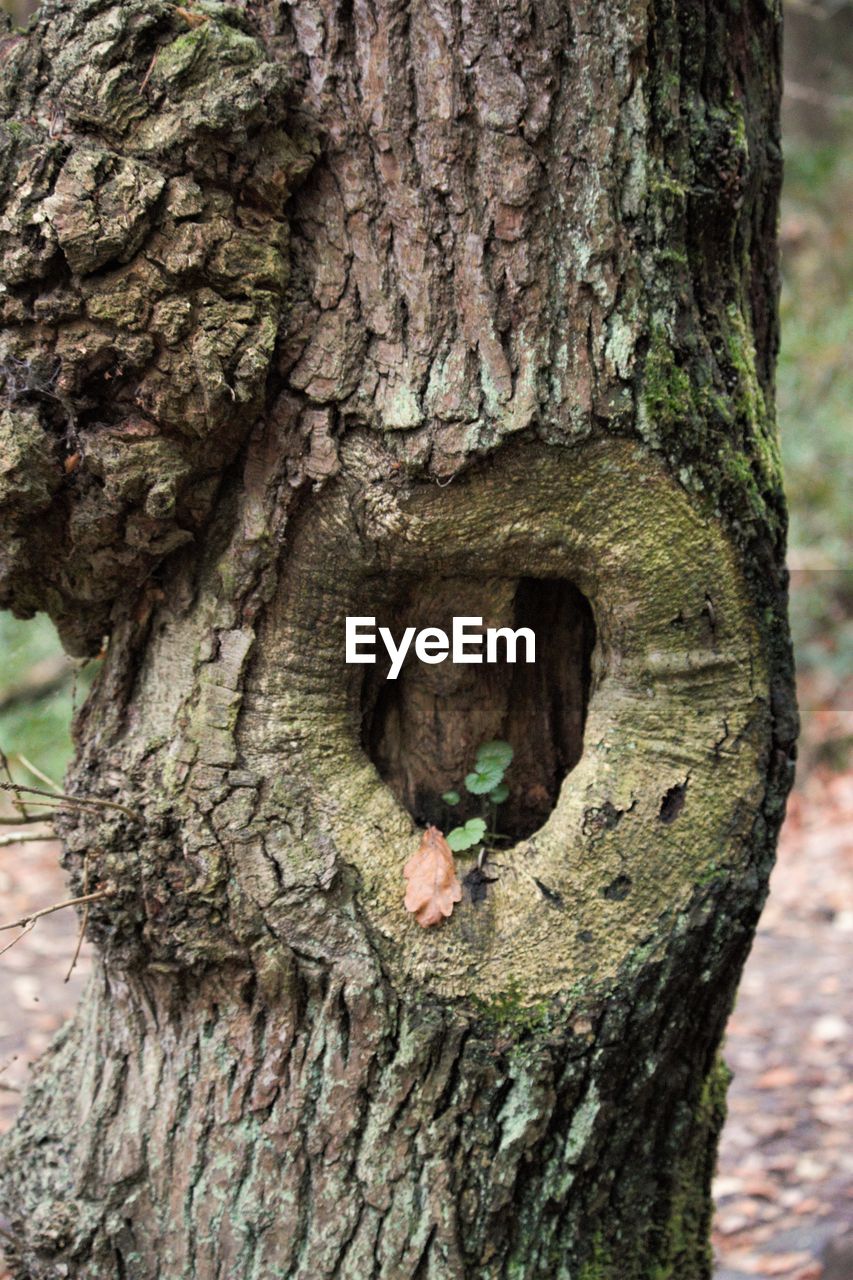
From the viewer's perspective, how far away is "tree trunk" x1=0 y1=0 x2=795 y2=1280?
6.38 ft

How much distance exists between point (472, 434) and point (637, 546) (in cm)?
40

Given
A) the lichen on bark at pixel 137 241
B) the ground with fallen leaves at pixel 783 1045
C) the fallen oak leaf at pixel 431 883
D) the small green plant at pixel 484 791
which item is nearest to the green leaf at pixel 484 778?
the small green plant at pixel 484 791

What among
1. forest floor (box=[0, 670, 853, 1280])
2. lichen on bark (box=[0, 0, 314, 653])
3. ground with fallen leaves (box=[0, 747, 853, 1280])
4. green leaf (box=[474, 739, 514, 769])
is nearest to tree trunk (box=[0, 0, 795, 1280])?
lichen on bark (box=[0, 0, 314, 653])

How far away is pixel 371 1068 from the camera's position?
6.89ft

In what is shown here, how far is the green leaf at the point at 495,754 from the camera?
2352mm

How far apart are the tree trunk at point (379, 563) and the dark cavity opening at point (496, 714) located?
39 mm

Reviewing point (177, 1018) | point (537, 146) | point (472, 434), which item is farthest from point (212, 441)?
point (177, 1018)

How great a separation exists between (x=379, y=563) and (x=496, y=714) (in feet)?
1.57

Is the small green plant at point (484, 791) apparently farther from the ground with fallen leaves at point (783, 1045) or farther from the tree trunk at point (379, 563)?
the ground with fallen leaves at point (783, 1045)

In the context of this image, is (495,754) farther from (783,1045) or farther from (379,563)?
(783,1045)

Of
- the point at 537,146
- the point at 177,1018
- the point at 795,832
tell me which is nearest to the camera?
the point at 537,146

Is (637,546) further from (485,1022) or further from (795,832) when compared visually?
(795,832)

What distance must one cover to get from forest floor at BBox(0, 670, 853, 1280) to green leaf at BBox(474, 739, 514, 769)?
0.99 metres

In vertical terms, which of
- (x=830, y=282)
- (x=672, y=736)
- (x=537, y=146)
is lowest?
(x=672, y=736)
